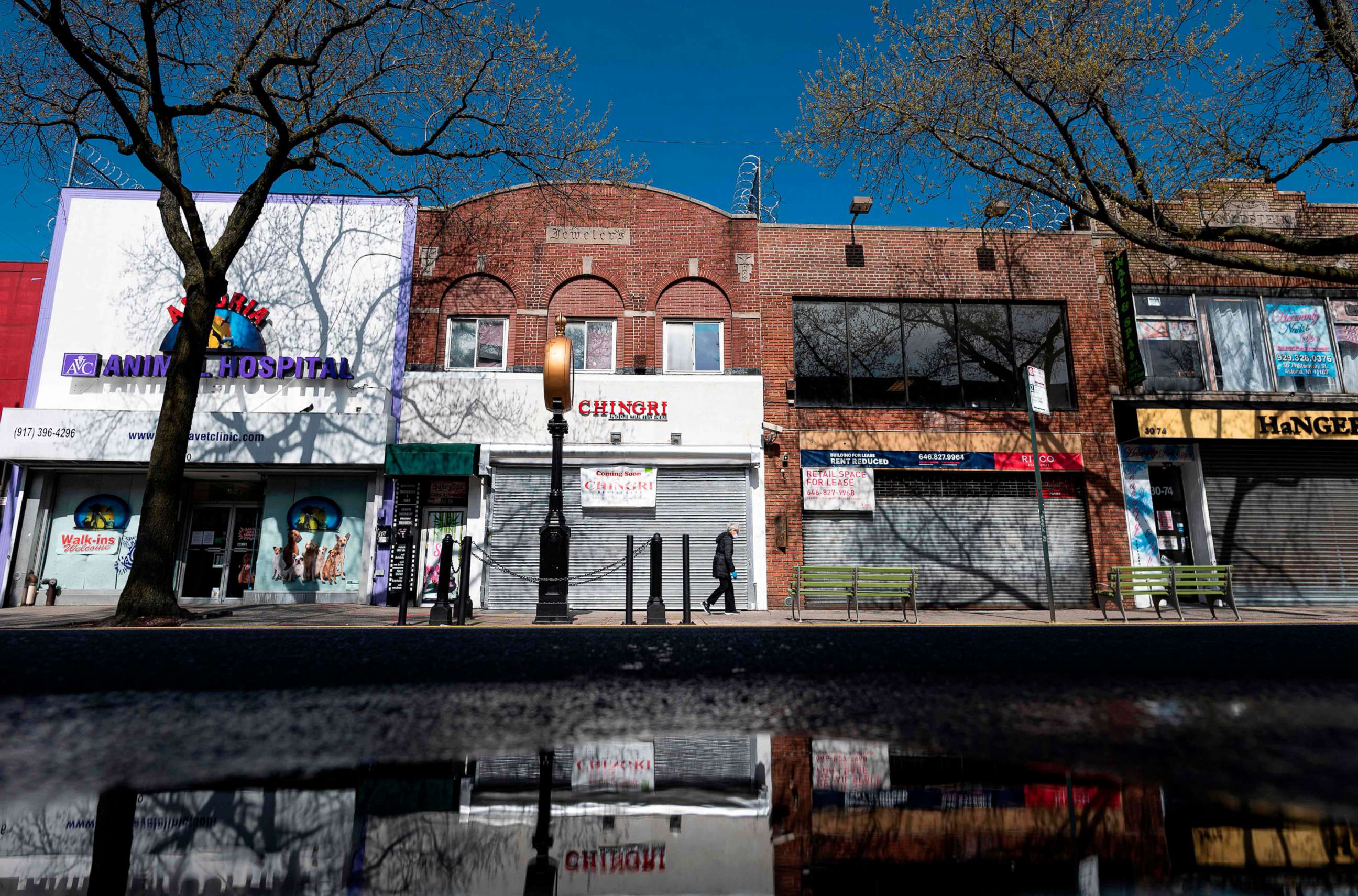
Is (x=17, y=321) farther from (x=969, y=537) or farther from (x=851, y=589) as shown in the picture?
(x=969, y=537)

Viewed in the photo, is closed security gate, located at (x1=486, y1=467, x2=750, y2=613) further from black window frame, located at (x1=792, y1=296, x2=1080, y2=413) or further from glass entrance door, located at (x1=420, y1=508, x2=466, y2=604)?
black window frame, located at (x1=792, y1=296, x2=1080, y2=413)

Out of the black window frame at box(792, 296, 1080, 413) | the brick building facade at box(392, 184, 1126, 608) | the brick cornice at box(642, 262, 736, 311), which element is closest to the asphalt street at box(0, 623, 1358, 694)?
the brick building facade at box(392, 184, 1126, 608)

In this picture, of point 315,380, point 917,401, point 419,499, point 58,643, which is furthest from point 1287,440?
point 315,380

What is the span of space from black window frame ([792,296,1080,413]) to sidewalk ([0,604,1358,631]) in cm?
443

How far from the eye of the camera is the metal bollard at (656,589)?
32.6ft

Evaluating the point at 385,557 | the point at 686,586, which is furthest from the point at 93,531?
the point at 686,586

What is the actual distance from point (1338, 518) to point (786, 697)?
19337mm

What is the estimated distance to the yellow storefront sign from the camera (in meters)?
14.6

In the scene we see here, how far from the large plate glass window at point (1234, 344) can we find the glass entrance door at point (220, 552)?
21.3 m

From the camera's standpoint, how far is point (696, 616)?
12.1 m

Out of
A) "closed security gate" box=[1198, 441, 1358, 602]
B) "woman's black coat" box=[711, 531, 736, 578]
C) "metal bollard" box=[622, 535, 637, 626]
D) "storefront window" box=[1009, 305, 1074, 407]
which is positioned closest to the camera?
"metal bollard" box=[622, 535, 637, 626]

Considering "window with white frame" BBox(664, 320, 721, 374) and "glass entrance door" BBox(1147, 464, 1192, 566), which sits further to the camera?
"window with white frame" BBox(664, 320, 721, 374)

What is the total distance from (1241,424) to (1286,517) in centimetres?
220

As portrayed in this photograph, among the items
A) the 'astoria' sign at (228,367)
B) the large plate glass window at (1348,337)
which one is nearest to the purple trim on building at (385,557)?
the 'astoria' sign at (228,367)
